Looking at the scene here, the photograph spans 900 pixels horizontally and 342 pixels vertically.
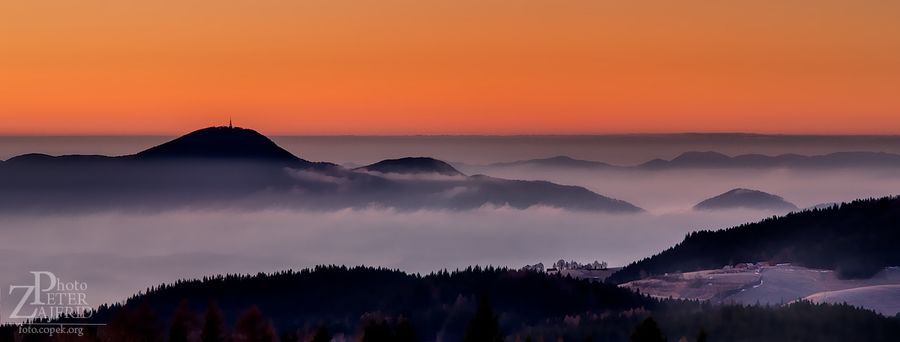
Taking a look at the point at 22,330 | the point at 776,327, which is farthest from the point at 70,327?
the point at 776,327

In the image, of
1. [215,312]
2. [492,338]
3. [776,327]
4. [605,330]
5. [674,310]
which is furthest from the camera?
[674,310]

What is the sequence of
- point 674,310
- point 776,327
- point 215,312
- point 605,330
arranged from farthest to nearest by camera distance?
point 674,310 < point 605,330 < point 776,327 < point 215,312

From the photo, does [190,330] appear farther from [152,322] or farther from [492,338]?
[492,338]

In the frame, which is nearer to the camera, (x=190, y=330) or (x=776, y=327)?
(x=190, y=330)

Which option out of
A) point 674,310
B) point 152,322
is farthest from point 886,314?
point 152,322

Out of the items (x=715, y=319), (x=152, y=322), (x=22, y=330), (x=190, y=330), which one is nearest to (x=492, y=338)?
(x=190, y=330)

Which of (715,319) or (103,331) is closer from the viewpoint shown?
(103,331)

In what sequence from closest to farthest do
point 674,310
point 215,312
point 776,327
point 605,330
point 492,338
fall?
point 492,338 → point 215,312 → point 776,327 → point 605,330 → point 674,310

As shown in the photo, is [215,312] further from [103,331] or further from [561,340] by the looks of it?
[561,340]

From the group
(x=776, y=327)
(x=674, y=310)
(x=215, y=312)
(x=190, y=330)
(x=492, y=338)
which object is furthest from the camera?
(x=674, y=310)
